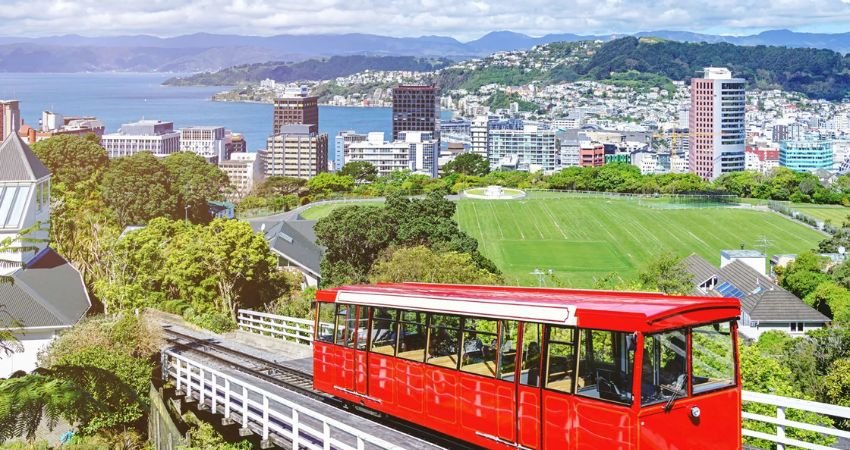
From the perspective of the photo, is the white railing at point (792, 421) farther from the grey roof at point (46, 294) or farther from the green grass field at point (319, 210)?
the green grass field at point (319, 210)

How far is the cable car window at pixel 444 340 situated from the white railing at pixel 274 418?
4.37 ft

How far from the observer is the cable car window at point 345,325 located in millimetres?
14117

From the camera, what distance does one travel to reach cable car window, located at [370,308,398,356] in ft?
42.6

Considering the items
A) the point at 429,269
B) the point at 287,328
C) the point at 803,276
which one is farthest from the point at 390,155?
the point at 287,328

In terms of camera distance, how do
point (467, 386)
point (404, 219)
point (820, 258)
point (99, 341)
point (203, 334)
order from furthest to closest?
1. point (820, 258)
2. point (404, 219)
3. point (203, 334)
4. point (99, 341)
5. point (467, 386)

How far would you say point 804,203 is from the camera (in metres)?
104

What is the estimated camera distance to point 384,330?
13266mm

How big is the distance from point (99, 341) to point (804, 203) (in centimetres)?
9778

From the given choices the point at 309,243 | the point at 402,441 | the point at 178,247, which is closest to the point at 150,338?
the point at 402,441

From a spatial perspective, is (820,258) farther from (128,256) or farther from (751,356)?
(751,356)

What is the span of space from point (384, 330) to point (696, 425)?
5.09 m

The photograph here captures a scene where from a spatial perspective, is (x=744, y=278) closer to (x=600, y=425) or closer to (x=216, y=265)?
(x=216, y=265)

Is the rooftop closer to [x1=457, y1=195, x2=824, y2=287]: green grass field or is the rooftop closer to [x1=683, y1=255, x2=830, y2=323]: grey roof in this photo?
[x1=683, y1=255, x2=830, y2=323]: grey roof

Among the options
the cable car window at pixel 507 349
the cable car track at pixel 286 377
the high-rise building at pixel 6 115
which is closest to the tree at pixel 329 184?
the high-rise building at pixel 6 115
